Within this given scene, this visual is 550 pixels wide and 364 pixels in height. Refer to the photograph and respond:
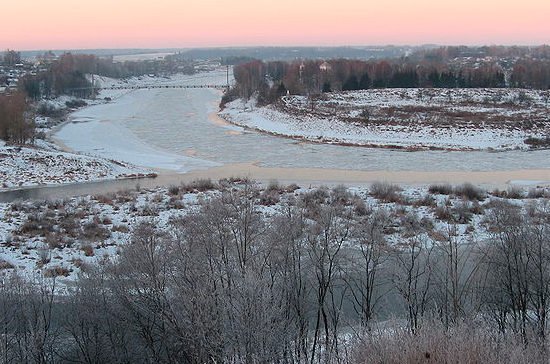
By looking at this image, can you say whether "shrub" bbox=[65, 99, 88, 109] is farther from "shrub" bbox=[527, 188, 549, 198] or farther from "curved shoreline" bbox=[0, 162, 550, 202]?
"shrub" bbox=[527, 188, 549, 198]

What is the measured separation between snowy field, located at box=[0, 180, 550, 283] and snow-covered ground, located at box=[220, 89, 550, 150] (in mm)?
11831

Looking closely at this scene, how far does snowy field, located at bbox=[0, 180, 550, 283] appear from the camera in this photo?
1255 centimetres

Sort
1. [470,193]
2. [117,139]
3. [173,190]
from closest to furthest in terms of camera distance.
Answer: [470,193], [173,190], [117,139]

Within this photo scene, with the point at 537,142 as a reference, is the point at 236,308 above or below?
above

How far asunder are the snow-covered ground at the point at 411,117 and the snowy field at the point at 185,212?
1183cm

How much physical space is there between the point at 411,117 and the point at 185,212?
897 inches

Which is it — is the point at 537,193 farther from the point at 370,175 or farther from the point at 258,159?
the point at 258,159

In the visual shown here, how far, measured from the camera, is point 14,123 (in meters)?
26.7

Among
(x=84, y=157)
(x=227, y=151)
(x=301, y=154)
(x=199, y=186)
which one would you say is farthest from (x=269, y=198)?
(x=84, y=157)

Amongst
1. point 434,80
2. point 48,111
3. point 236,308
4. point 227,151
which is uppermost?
point 434,80

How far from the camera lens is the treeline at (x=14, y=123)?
87.4 ft

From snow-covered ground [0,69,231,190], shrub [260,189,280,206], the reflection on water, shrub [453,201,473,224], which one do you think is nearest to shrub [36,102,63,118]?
snow-covered ground [0,69,231,190]

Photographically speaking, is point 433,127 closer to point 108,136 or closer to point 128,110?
point 108,136

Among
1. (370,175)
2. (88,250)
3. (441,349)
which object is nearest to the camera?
(441,349)
